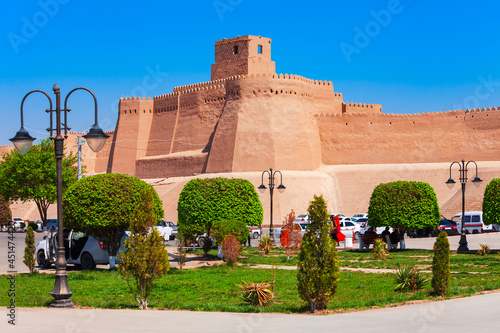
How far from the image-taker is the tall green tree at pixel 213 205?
23984mm

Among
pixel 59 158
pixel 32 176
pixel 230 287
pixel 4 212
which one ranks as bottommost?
pixel 230 287

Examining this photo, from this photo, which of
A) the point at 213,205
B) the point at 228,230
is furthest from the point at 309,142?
the point at 228,230

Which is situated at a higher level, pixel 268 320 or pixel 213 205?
pixel 213 205

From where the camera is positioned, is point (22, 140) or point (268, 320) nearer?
point (268, 320)

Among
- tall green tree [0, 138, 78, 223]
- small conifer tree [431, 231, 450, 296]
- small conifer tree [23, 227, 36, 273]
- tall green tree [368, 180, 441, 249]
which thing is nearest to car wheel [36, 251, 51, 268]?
small conifer tree [23, 227, 36, 273]

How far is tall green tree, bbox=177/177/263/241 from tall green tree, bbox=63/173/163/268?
3.91 m

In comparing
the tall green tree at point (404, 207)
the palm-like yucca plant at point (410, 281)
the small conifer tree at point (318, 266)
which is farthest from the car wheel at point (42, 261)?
the tall green tree at point (404, 207)

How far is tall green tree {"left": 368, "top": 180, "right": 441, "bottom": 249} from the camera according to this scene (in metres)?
26.5

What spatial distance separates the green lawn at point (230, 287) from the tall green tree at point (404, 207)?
492 centimetres

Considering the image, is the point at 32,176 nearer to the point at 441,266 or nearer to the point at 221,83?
the point at 221,83

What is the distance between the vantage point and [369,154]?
50.5 meters

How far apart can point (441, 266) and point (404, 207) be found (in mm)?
14006

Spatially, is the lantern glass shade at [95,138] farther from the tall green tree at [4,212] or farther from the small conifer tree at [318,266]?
the tall green tree at [4,212]

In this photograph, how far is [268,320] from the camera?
35.3ft
